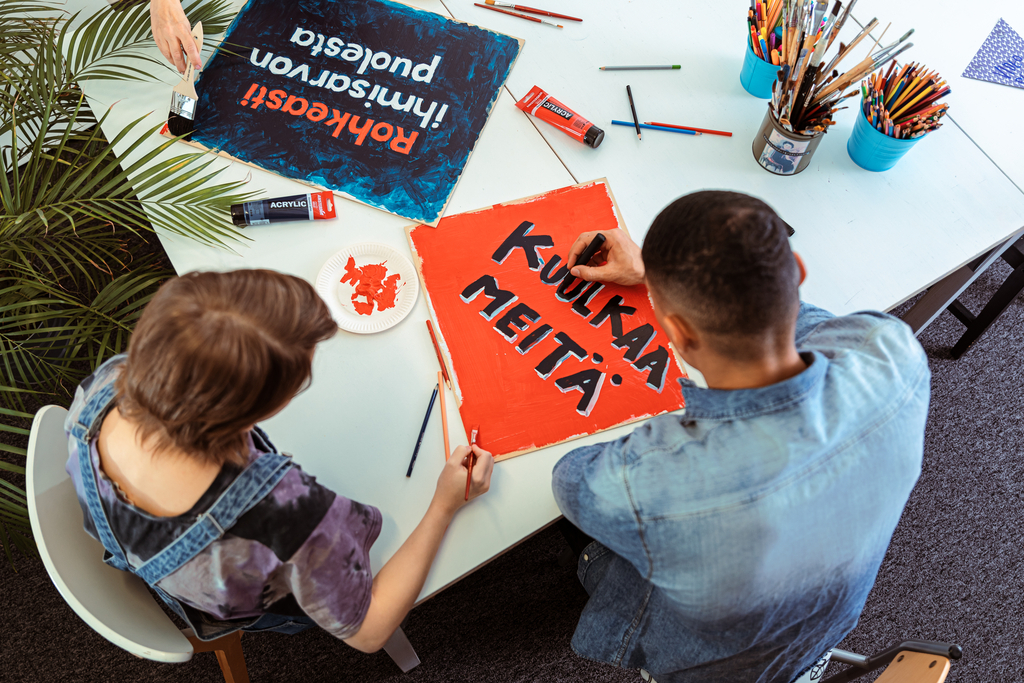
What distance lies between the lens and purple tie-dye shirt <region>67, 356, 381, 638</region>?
811 mm

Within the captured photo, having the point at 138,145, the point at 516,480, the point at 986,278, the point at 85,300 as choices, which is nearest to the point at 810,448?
the point at 516,480

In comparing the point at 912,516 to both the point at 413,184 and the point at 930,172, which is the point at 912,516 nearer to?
the point at 930,172

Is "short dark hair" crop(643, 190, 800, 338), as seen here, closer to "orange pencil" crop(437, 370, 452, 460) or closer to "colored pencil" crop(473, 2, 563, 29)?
"orange pencil" crop(437, 370, 452, 460)

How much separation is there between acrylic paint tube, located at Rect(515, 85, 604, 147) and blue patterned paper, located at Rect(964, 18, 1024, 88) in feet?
2.83

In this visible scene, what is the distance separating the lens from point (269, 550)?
32.3 inches

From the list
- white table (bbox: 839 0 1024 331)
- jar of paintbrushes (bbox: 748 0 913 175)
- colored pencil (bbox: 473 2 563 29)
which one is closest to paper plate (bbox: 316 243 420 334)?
colored pencil (bbox: 473 2 563 29)

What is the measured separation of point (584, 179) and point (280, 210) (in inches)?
23.3

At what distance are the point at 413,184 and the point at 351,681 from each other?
128cm

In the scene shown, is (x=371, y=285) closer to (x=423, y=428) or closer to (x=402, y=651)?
(x=423, y=428)

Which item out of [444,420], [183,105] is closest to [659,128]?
[444,420]

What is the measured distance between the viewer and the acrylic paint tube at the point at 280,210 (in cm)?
115

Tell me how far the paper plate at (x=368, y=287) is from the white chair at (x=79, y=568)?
0.47 meters

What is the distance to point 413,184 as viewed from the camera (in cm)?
119

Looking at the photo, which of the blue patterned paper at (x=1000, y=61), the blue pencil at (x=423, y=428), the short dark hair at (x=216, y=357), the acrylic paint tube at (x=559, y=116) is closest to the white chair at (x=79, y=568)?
the short dark hair at (x=216, y=357)
